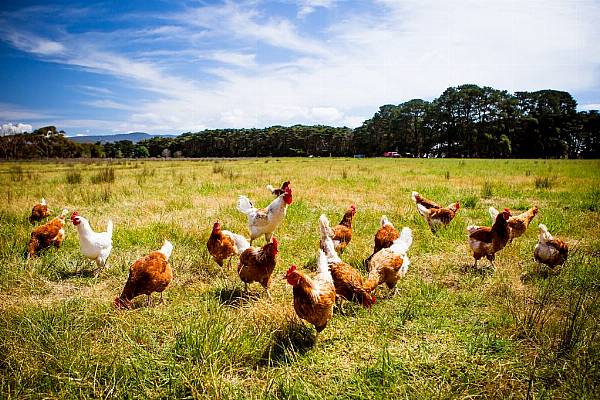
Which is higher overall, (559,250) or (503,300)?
(559,250)

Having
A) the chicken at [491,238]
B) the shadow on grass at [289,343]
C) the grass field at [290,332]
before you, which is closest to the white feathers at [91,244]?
the grass field at [290,332]

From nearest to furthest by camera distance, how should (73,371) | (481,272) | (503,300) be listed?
(73,371) < (503,300) < (481,272)

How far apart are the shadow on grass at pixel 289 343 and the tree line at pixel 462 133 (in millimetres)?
59859

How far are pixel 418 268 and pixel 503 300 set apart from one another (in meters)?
1.42

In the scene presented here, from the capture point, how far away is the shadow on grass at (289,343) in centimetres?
277

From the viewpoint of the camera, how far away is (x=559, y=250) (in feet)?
14.6

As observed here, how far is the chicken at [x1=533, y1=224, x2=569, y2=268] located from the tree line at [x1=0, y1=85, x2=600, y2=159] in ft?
202

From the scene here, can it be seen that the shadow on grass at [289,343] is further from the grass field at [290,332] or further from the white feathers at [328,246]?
the white feathers at [328,246]

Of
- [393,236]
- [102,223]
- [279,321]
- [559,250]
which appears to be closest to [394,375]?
[279,321]

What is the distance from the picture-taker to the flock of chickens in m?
3.05

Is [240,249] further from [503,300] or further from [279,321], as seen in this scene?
[503,300]

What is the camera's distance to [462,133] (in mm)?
63344

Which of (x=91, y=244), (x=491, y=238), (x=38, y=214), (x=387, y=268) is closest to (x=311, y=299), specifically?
(x=387, y=268)

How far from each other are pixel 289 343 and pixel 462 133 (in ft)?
234
